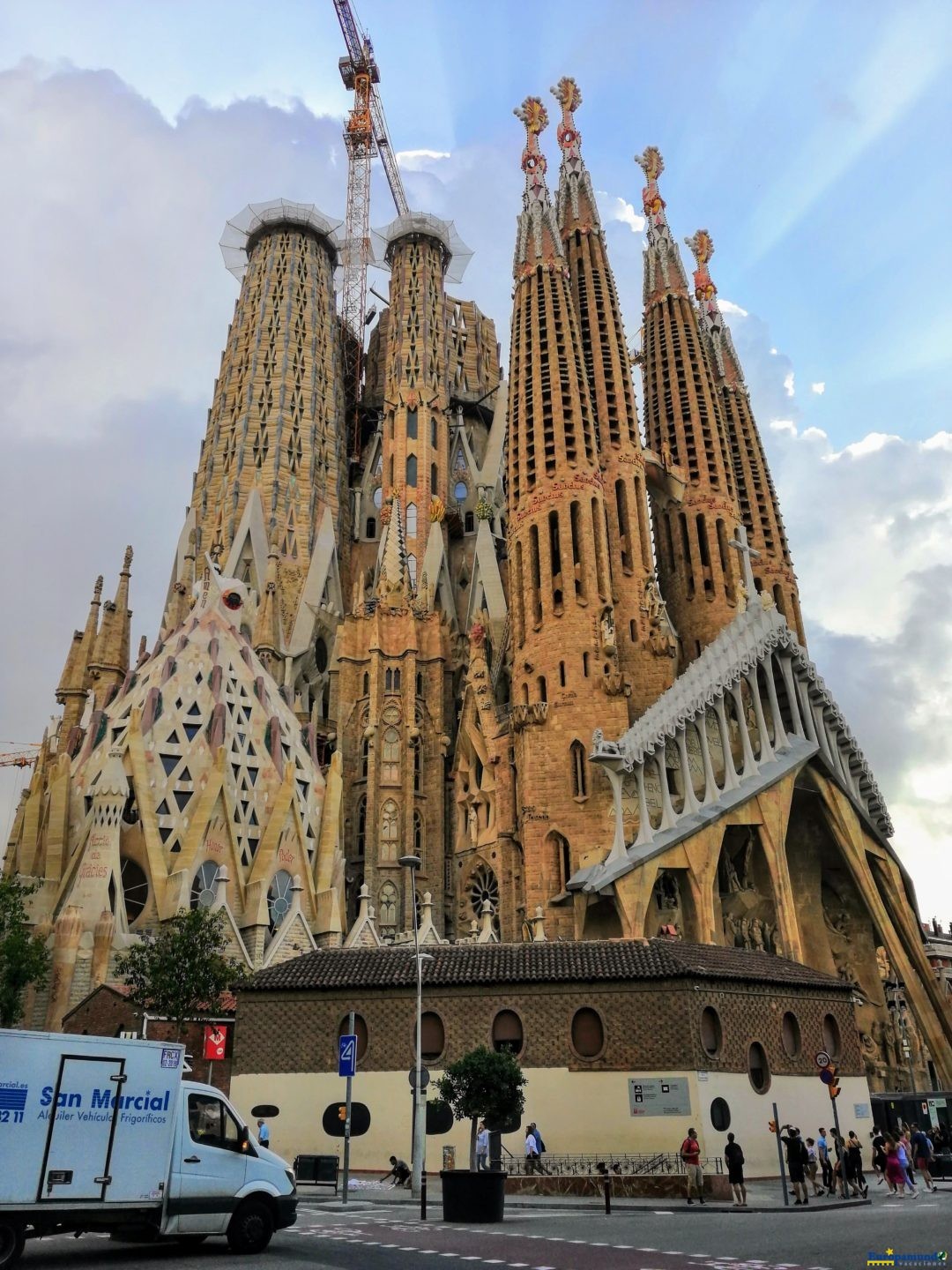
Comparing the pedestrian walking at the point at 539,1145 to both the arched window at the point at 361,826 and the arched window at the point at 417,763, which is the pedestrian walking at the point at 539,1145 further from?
the arched window at the point at 417,763

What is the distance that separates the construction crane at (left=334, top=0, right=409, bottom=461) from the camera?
7912cm

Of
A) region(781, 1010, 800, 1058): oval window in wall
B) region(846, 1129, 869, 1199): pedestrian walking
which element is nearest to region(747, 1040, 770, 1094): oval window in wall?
region(781, 1010, 800, 1058): oval window in wall

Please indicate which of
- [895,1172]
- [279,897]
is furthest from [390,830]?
[895,1172]

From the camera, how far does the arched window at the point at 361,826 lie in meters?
52.0

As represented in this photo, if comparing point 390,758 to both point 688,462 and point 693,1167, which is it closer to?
point 688,462

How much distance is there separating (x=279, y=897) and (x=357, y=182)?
64931 millimetres

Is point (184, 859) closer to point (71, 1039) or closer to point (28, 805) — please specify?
point (28, 805)

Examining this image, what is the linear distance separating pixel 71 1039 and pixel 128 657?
49486 millimetres

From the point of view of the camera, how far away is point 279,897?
4303 cm

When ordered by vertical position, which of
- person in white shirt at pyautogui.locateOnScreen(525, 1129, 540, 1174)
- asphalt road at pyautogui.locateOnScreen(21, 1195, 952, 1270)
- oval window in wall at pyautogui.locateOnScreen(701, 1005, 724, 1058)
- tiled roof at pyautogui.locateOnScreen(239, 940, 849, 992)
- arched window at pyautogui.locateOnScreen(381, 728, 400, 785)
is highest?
arched window at pyautogui.locateOnScreen(381, 728, 400, 785)

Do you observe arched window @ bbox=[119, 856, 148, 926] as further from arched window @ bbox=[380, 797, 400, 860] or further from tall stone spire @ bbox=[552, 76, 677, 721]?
tall stone spire @ bbox=[552, 76, 677, 721]

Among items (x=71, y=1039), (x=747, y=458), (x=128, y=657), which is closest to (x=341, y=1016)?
(x=71, y=1039)

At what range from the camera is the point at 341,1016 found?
23.7m

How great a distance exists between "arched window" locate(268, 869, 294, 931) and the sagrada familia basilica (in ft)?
0.42
